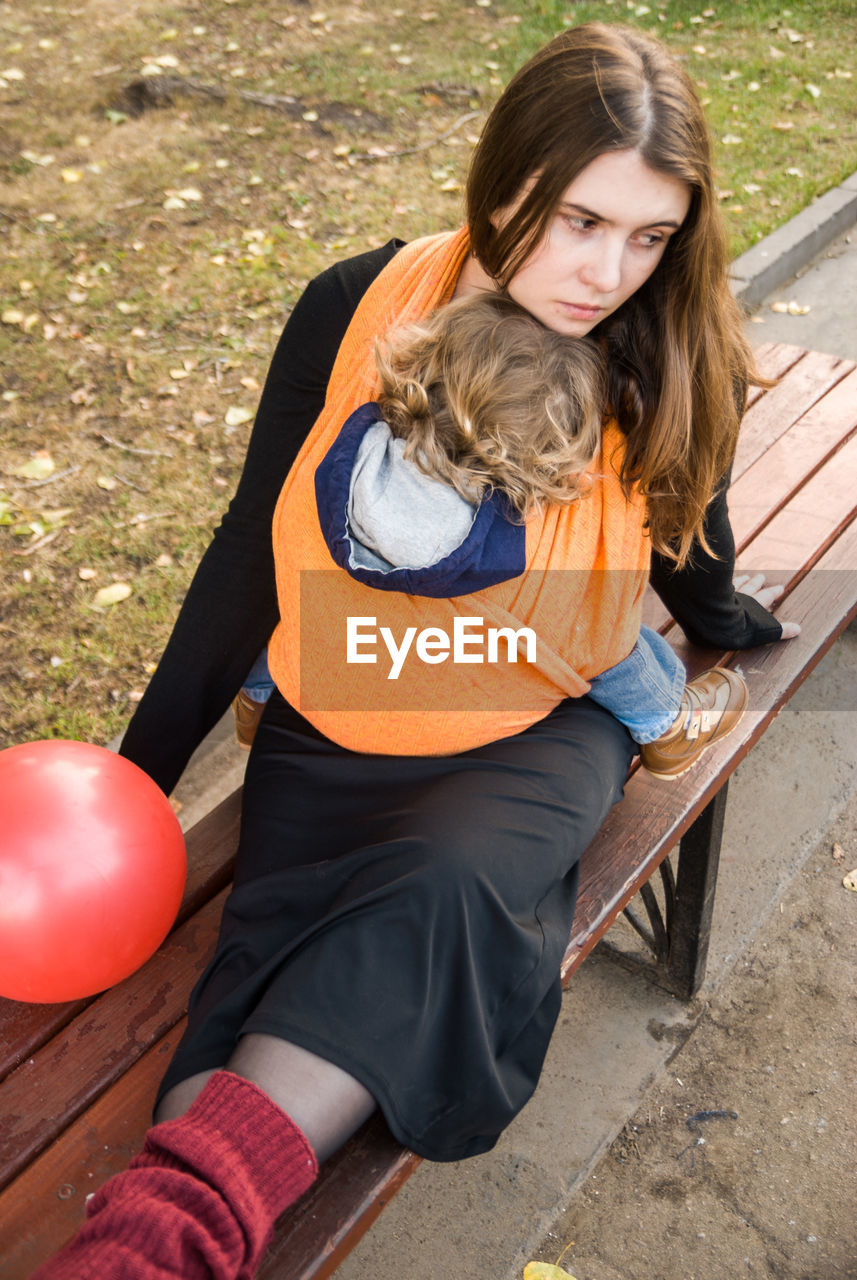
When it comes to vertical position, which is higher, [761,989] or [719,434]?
[719,434]

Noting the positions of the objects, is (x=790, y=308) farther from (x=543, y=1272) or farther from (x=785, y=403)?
(x=543, y=1272)

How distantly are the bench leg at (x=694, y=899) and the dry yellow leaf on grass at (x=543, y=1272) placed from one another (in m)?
0.69

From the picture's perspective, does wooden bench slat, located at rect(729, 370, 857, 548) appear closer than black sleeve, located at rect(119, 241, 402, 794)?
No

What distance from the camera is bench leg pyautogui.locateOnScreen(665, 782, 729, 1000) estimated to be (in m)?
2.32

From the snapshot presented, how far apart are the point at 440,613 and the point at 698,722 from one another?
613 millimetres

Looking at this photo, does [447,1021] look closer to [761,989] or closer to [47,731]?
[761,989]

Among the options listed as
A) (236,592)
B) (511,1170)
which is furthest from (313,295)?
(511,1170)

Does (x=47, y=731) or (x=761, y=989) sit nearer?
(x=761, y=989)

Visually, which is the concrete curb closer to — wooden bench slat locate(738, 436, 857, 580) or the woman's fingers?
wooden bench slat locate(738, 436, 857, 580)

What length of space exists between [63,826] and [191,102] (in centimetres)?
556

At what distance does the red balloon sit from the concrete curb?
366 cm

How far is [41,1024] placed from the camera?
70.4 inches

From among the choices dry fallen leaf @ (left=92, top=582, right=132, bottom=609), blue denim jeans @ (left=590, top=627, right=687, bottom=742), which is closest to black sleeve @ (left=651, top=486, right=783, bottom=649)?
blue denim jeans @ (left=590, top=627, right=687, bottom=742)

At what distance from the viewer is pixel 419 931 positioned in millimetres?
1523
